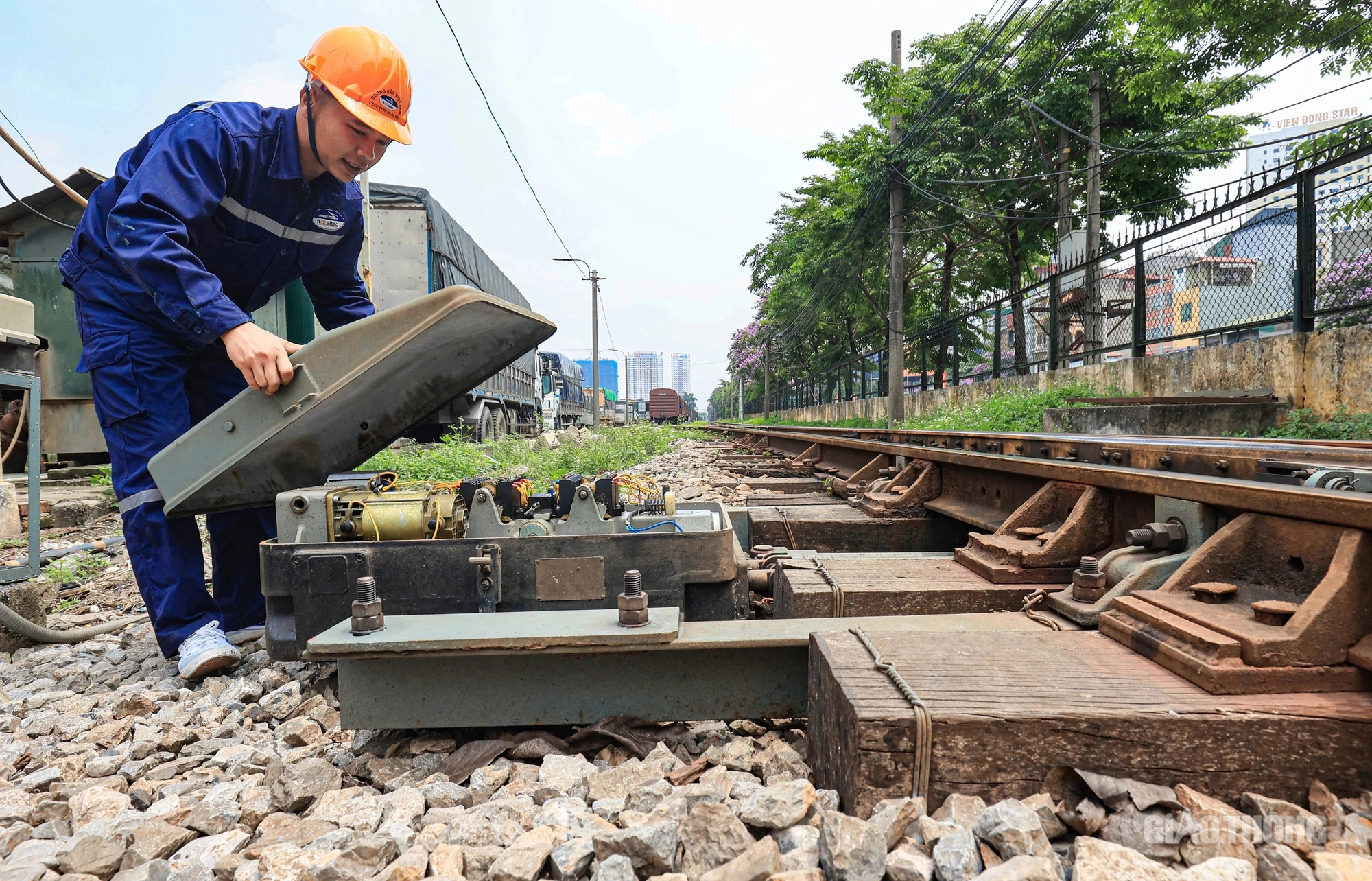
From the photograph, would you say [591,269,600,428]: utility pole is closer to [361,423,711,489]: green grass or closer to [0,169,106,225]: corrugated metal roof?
[361,423,711,489]: green grass

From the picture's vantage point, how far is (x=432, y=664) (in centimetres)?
162

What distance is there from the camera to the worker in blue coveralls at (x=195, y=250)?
2209mm

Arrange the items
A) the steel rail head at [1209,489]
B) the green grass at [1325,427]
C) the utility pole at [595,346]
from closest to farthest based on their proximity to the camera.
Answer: the steel rail head at [1209,489] < the green grass at [1325,427] < the utility pole at [595,346]

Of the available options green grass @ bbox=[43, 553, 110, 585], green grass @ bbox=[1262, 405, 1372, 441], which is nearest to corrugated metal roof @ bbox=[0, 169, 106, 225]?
green grass @ bbox=[43, 553, 110, 585]

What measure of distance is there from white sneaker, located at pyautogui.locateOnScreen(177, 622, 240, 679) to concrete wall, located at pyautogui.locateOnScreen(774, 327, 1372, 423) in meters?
8.33

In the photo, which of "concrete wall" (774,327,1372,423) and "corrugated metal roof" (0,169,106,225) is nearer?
"concrete wall" (774,327,1372,423)

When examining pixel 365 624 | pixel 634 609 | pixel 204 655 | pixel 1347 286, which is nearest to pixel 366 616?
pixel 365 624

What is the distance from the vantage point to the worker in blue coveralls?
2209 mm

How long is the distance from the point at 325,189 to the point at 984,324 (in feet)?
57.6

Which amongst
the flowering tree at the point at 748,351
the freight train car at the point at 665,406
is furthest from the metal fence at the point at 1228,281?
the freight train car at the point at 665,406

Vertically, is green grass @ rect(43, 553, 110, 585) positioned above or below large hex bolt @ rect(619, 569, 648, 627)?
below

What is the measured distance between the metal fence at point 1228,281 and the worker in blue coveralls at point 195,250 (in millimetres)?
7527

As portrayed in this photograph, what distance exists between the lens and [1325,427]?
607cm

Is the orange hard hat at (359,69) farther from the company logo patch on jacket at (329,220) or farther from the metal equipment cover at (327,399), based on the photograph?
the metal equipment cover at (327,399)
